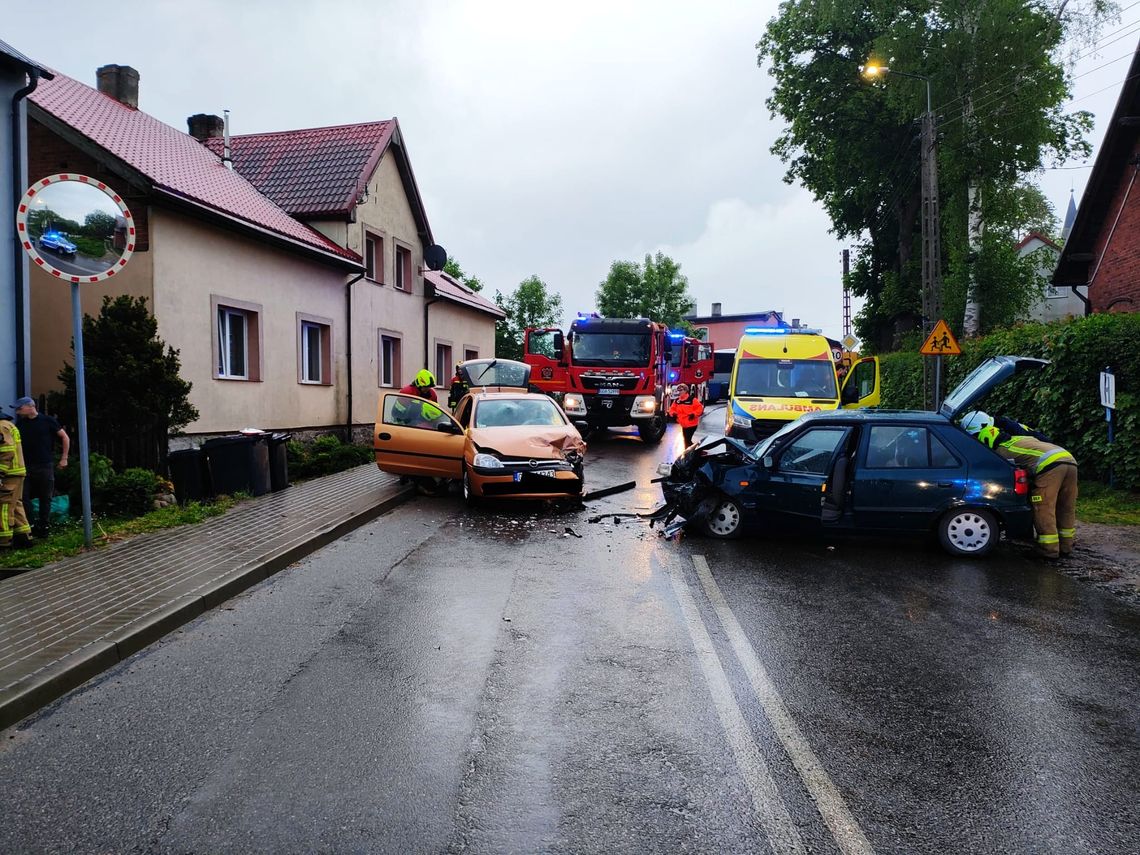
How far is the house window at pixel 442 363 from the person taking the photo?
2803cm

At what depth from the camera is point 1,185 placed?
10.2 metres

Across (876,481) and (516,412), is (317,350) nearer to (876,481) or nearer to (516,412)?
(516,412)

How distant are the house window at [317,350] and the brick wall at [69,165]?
5.59 meters

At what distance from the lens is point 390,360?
24125 mm

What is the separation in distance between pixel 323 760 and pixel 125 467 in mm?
9054

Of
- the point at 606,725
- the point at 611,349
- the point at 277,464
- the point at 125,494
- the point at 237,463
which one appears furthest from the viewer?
the point at 611,349

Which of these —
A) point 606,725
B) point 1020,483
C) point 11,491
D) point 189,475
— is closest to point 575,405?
point 189,475

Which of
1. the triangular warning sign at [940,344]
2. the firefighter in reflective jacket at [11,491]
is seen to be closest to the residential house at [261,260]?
the firefighter in reflective jacket at [11,491]

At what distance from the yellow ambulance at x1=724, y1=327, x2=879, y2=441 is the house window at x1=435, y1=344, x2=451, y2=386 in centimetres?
1288

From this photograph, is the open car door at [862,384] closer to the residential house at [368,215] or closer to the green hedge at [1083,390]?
the green hedge at [1083,390]

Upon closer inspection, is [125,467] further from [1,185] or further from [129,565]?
[129,565]

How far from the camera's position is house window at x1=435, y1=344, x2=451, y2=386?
28.0 m

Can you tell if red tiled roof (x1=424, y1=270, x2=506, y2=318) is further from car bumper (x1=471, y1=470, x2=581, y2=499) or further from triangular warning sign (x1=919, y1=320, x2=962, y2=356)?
car bumper (x1=471, y1=470, x2=581, y2=499)

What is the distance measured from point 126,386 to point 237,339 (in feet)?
18.7
